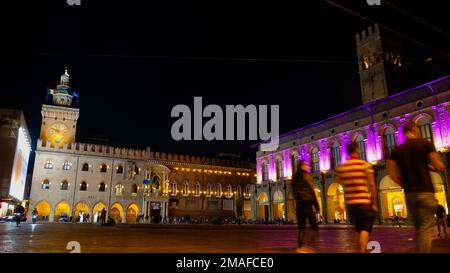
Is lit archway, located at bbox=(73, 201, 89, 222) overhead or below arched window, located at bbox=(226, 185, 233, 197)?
below

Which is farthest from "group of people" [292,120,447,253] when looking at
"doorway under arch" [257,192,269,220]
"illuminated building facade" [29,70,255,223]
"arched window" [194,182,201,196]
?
"arched window" [194,182,201,196]

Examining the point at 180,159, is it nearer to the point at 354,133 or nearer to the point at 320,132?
the point at 320,132

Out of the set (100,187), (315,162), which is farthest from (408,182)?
(100,187)

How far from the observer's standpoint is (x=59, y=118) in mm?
50219

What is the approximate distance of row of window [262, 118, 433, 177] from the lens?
82.1 ft

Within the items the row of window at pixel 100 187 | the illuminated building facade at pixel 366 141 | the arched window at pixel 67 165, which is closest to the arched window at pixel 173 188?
the row of window at pixel 100 187

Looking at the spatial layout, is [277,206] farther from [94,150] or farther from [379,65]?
[94,150]

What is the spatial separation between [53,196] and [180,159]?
18575 millimetres

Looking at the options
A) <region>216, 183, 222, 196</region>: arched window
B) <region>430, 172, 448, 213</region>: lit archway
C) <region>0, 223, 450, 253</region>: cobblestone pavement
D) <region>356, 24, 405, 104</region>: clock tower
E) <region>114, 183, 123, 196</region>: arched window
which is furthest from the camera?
<region>216, 183, 222, 196</region>: arched window

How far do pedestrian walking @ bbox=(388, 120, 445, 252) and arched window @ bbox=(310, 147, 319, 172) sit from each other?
31.1 metres

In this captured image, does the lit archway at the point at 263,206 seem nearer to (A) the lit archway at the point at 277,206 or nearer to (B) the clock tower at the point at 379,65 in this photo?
(A) the lit archway at the point at 277,206

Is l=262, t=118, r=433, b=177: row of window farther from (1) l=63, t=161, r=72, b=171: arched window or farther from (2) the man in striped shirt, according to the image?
(1) l=63, t=161, r=72, b=171: arched window

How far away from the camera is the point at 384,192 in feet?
92.5
